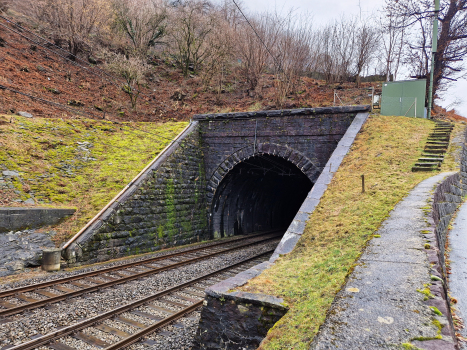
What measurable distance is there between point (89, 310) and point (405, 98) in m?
16.8

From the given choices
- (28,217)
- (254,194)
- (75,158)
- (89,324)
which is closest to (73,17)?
(75,158)

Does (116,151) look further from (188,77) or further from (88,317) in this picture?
(188,77)

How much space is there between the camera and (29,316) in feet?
18.5

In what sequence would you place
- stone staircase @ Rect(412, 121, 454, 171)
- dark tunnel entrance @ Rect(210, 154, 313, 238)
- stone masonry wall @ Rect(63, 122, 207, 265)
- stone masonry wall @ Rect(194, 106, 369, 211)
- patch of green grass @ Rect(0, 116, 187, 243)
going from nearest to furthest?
stone staircase @ Rect(412, 121, 454, 171), stone masonry wall @ Rect(63, 122, 207, 265), patch of green grass @ Rect(0, 116, 187, 243), stone masonry wall @ Rect(194, 106, 369, 211), dark tunnel entrance @ Rect(210, 154, 313, 238)

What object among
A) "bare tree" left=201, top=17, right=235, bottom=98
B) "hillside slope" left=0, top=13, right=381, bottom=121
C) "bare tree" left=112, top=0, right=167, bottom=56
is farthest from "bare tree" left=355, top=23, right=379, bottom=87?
"bare tree" left=112, top=0, right=167, bottom=56

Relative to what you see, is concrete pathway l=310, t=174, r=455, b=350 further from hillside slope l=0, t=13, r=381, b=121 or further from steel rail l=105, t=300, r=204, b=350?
hillside slope l=0, t=13, r=381, b=121

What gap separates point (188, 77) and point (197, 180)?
15.7 m

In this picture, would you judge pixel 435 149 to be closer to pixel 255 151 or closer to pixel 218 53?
pixel 255 151

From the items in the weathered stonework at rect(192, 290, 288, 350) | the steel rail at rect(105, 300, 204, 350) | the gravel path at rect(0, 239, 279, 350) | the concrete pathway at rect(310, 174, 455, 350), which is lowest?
the gravel path at rect(0, 239, 279, 350)

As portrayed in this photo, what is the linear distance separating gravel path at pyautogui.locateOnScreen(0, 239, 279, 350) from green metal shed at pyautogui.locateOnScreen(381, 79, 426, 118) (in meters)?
13.2

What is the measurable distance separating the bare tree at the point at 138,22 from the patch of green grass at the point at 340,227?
22.2 m

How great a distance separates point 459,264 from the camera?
197 inches

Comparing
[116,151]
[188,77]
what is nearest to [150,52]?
[188,77]

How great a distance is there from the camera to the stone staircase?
890cm
